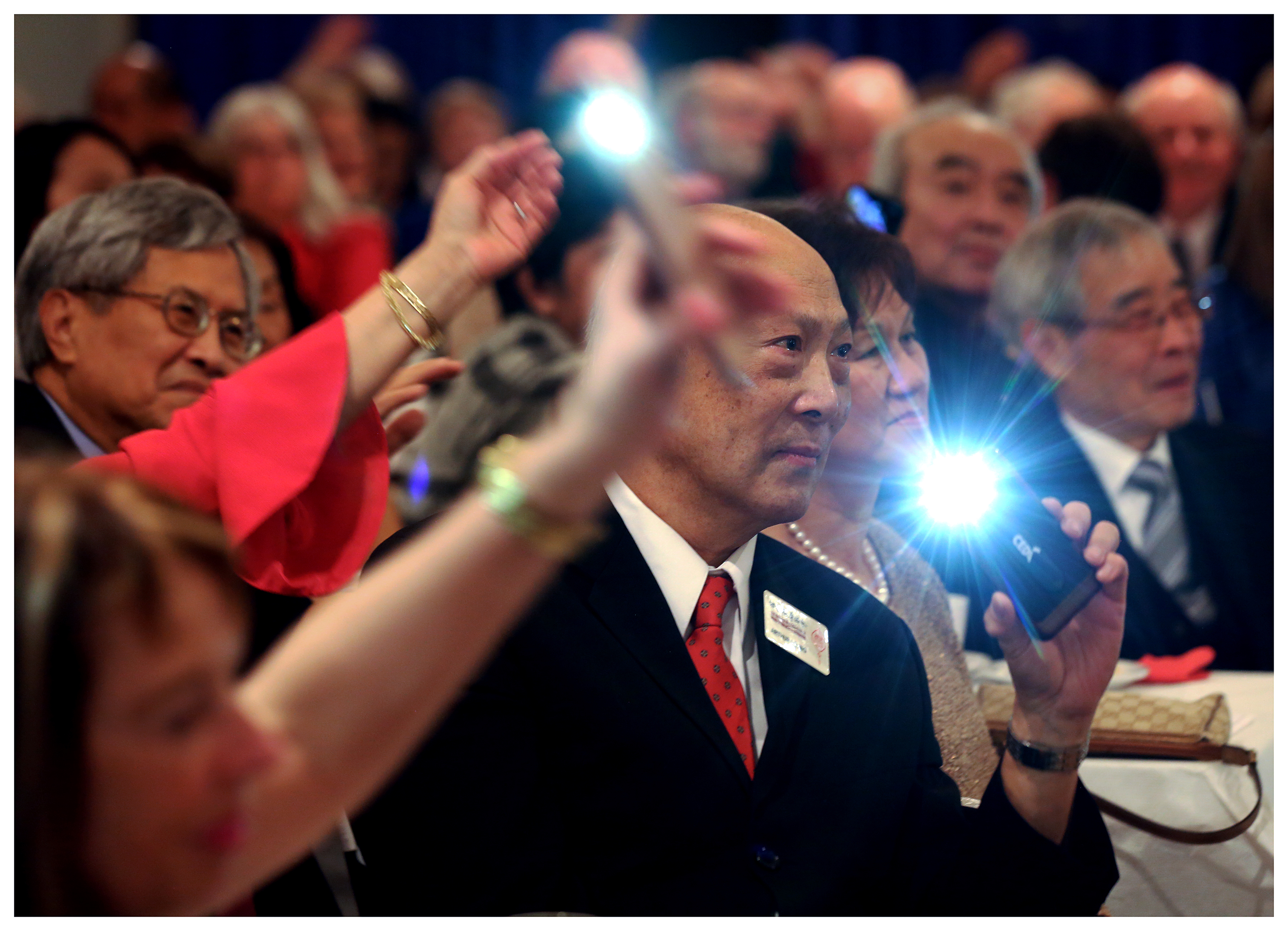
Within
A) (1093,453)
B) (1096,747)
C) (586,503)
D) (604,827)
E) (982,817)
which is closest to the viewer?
(586,503)

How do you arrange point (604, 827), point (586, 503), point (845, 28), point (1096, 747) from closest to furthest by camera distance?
point (586, 503), point (604, 827), point (1096, 747), point (845, 28)

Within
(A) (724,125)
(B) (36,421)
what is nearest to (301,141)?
(A) (724,125)

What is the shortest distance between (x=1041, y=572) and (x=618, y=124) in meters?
1.08

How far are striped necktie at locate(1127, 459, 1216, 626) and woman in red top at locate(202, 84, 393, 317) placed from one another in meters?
2.91

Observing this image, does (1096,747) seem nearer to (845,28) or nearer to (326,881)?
(326,881)

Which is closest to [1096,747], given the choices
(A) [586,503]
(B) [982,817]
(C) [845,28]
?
(B) [982,817]

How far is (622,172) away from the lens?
85 cm

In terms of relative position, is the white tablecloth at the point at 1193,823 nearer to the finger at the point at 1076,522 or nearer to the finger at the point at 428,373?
the finger at the point at 1076,522

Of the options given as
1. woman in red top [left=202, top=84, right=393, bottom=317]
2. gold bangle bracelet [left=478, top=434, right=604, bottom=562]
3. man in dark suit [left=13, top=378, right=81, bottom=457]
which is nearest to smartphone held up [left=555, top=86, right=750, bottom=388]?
gold bangle bracelet [left=478, top=434, right=604, bottom=562]

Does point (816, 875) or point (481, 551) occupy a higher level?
point (481, 551)

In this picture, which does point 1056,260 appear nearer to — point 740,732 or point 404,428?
point 404,428

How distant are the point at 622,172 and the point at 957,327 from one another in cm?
246

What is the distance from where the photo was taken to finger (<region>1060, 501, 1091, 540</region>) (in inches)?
68.5

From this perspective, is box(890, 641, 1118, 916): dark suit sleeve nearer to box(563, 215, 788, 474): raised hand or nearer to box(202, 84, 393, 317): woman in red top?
box(563, 215, 788, 474): raised hand
